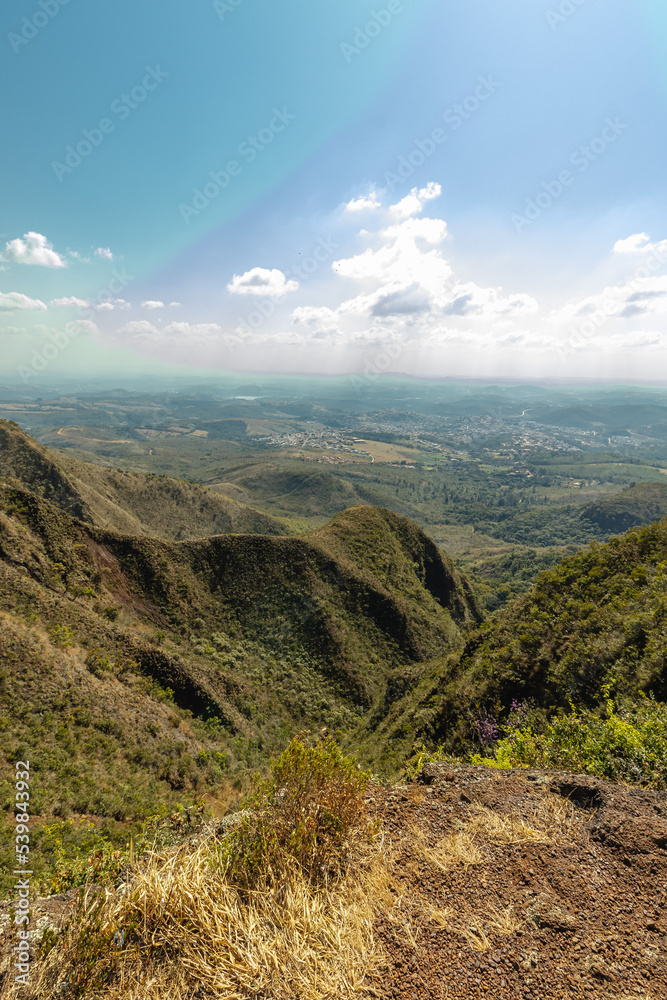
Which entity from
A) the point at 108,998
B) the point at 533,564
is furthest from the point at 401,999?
the point at 533,564

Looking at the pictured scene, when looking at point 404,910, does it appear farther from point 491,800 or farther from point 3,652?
point 3,652

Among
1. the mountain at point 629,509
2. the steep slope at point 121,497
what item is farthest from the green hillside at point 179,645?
the mountain at point 629,509

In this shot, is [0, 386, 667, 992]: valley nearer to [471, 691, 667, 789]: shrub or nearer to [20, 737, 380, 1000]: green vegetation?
[471, 691, 667, 789]: shrub

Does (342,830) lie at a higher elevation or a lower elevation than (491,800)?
higher

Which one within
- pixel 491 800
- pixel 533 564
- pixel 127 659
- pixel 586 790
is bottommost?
pixel 533 564

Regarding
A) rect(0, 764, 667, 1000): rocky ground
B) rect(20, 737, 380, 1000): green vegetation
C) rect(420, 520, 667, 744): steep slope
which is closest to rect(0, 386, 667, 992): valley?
rect(420, 520, 667, 744): steep slope

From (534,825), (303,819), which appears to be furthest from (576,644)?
(303,819)

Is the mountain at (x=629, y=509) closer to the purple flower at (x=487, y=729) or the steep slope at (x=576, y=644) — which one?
the steep slope at (x=576, y=644)
